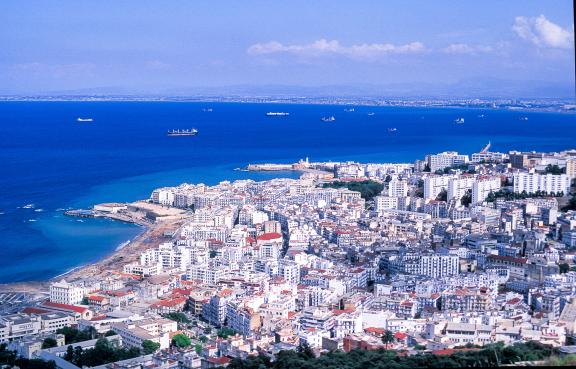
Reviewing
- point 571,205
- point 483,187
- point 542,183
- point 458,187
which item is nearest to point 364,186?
point 458,187

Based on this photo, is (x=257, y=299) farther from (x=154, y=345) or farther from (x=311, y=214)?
(x=311, y=214)

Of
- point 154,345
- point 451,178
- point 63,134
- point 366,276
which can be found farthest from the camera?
point 63,134

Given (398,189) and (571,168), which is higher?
(571,168)

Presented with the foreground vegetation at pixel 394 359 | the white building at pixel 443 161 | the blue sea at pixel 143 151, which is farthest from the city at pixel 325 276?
the white building at pixel 443 161

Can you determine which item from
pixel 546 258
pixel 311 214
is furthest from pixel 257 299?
pixel 311 214

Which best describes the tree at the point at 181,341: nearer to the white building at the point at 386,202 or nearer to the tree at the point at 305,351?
the tree at the point at 305,351

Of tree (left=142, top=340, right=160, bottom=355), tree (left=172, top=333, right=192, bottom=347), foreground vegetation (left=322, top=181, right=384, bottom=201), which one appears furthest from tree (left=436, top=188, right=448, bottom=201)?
tree (left=142, top=340, right=160, bottom=355)

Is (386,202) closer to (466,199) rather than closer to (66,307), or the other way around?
(466,199)
